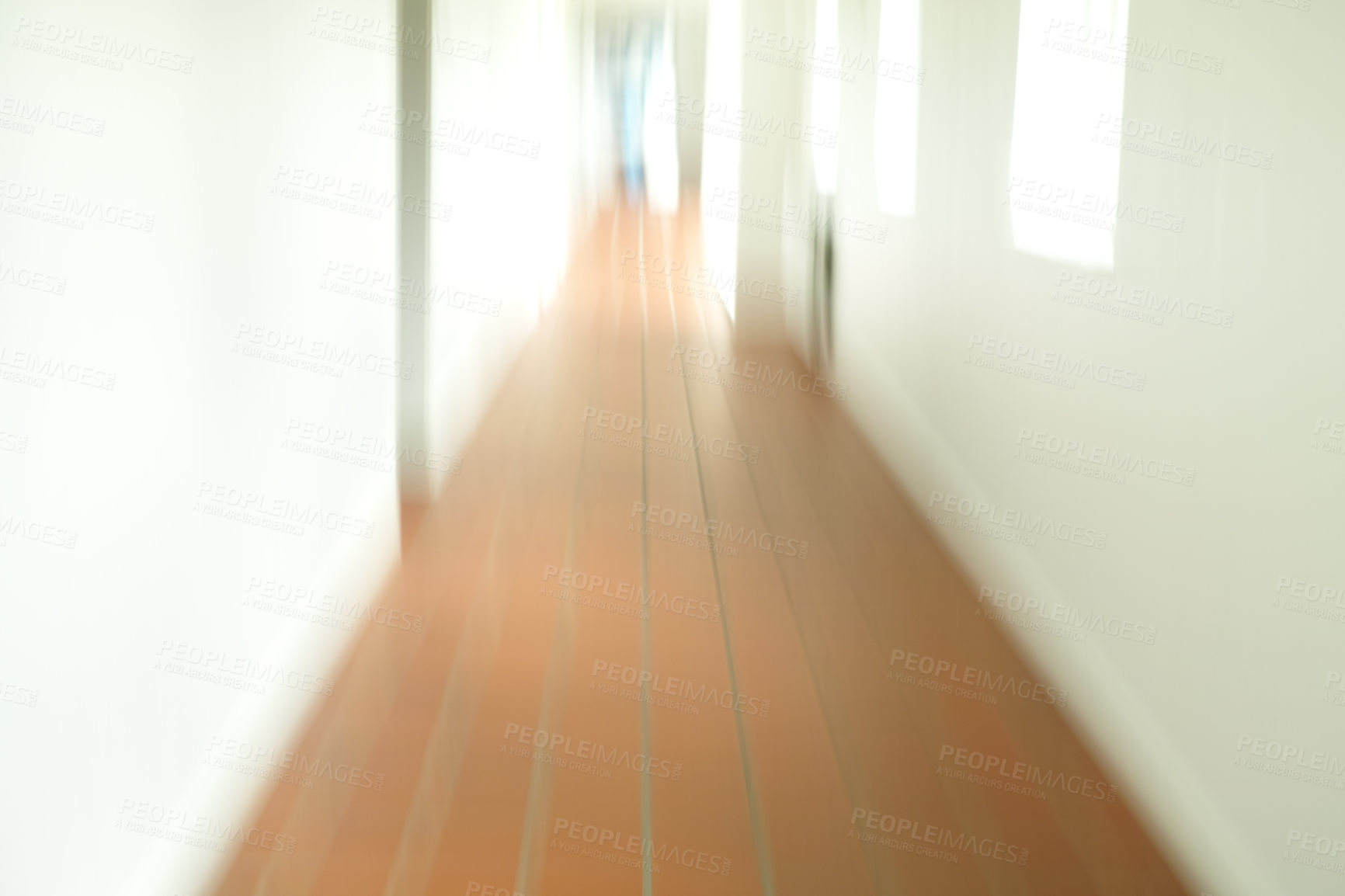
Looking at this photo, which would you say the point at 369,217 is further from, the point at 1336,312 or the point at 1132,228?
the point at 1336,312

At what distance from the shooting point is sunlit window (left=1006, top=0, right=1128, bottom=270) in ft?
9.78

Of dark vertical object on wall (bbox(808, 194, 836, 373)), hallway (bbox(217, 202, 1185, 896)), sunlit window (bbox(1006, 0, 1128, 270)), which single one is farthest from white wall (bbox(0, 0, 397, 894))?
dark vertical object on wall (bbox(808, 194, 836, 373))

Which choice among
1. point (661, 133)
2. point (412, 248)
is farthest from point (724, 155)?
point (661, 133)

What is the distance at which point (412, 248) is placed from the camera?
14.5ft

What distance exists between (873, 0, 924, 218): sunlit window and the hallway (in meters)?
1.44

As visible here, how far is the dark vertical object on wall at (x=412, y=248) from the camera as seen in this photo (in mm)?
4133

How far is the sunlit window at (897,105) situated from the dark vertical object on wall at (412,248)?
2.28m

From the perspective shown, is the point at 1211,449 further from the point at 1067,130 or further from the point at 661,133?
the point at 661,133

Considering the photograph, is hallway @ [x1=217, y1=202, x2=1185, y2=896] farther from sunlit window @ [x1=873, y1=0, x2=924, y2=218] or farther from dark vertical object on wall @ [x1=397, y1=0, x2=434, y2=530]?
sunlit window @ [x1=873, y1=0, x2=924, y2=218]

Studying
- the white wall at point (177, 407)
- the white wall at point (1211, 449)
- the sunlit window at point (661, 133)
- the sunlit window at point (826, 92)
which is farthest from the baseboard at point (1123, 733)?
the sunlit window at point (661, 133)

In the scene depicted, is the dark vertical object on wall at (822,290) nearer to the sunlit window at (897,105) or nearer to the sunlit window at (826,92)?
the sunlit window at (826,92)

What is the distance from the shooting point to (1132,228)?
2.81m

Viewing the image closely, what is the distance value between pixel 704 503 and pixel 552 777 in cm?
209

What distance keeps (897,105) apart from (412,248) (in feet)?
8.81
